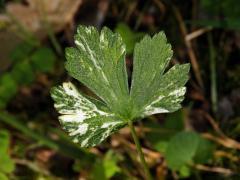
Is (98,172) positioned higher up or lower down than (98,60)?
lower down

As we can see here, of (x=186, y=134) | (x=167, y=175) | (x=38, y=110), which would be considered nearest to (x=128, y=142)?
(x=167, y=175)

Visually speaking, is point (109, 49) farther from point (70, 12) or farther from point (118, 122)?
point (70, 12)

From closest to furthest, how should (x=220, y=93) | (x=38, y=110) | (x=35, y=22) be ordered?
(x=220, y=93), (x=38, y=110), (x=35, y=22)

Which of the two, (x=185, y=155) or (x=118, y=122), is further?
(x=185, y=155)

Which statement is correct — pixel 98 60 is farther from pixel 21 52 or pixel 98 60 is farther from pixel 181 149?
pixel 21 52

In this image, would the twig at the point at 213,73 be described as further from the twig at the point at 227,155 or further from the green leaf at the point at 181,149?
the green leaf at the point at 181,149

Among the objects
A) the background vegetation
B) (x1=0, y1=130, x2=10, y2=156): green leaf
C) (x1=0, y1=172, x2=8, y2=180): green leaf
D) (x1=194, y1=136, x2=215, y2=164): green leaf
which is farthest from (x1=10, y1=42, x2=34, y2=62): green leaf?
(x1=194, y1=136, x2=215, y2=164): green leaf

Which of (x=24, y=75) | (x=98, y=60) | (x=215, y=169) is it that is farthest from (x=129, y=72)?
(x=98, y=60)
